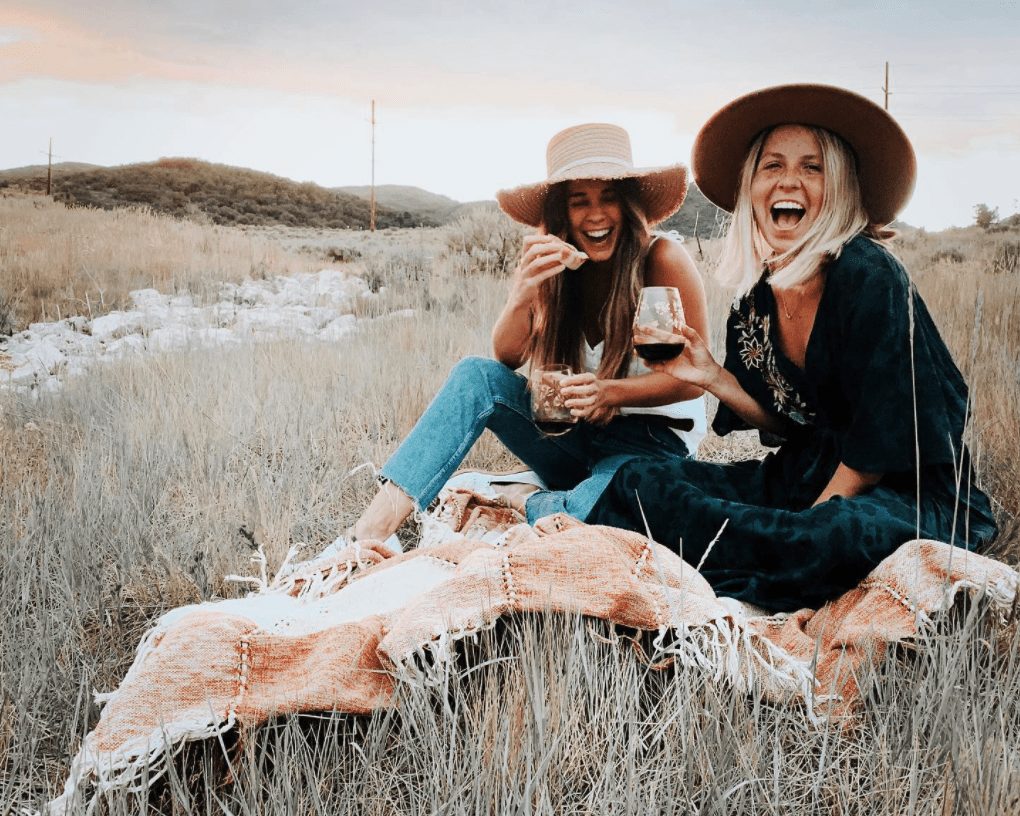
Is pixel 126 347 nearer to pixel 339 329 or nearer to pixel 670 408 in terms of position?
pixel 339 329

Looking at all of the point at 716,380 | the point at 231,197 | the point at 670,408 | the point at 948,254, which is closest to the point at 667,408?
the point at 670,408

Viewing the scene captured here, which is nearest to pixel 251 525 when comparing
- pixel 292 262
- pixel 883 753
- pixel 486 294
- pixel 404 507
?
pixel 404 507

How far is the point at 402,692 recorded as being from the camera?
1346mm

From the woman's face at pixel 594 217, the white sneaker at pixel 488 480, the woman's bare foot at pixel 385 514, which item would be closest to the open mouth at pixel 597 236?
the woman's face at pixel 594 217

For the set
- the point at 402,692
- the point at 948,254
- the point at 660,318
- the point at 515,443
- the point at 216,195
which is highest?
the point at 216,195

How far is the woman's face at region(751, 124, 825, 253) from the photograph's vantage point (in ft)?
6.91

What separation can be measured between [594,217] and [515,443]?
91 centimetres

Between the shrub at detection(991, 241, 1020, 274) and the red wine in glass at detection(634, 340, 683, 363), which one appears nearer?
the red wine in glass at detection(634, 340, 683, 363)

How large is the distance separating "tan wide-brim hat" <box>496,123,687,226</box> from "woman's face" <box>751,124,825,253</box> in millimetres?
490

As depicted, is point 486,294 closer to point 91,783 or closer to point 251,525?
point 251,525

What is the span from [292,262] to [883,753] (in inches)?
481

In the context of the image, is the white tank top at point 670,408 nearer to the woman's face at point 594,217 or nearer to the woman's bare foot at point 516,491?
the woman's face at point 594,217

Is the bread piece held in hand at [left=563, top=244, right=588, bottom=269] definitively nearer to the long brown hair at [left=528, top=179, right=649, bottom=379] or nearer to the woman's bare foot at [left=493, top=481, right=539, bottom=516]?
the long brown hair at [left=528, top=179, right=649, bottom=379]

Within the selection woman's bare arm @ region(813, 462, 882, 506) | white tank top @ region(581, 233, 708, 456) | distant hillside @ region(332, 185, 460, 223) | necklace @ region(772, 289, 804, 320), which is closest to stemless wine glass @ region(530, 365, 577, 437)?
white tank top @ region(581, 233, 708, 456)
